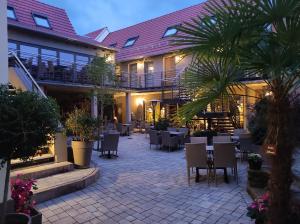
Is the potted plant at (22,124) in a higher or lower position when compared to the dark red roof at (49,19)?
lower

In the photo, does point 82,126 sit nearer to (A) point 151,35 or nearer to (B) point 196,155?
(B) point 196,155

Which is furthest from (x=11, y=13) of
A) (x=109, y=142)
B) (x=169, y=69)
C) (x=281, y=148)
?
(x=281, y=148)

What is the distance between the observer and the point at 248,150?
8312mm

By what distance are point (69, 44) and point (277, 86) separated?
1582 centimetres

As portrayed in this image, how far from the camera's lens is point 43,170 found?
19.8 ft

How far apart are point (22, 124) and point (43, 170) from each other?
3582 mm

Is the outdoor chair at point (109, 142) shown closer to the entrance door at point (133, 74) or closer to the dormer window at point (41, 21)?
the dormer window at point (41, 21)

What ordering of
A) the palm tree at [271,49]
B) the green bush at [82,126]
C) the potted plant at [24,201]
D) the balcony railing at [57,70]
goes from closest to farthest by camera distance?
the palm tree at [271,49] < the potted plant at [24,201] < the green bush at [82,126] < the balcony railing at [57,70]

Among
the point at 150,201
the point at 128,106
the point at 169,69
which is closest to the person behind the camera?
the point at 150,201

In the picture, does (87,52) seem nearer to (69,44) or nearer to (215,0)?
(69,44)

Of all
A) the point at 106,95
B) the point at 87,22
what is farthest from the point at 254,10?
the point at 87,22

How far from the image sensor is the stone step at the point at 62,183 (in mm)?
5105

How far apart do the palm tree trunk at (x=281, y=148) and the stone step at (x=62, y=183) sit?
4031mm

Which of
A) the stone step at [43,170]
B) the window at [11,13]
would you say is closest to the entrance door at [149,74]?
the window at [11,13]
